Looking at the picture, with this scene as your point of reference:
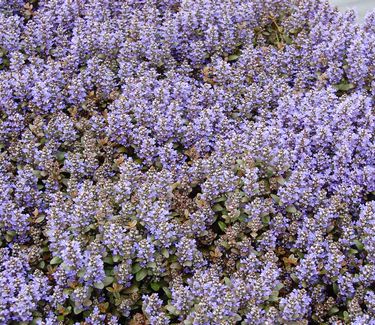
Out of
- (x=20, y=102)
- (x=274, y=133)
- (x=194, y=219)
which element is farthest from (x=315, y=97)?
(x=20, y=102)

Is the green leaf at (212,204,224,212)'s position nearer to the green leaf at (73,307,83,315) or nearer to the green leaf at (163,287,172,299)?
the green leaf at (163,287,172,299)

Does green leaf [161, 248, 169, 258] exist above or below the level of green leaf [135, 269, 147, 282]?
above

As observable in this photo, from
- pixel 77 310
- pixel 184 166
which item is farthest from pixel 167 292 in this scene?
pixel 184 166

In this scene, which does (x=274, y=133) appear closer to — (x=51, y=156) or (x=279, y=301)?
(x=279, y=301)

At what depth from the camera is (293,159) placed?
14.6ft

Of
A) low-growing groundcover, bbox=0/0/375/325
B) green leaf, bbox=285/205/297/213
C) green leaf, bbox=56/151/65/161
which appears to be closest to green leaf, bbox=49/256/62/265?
low-growing groundcover, bbox=0/0/375/325

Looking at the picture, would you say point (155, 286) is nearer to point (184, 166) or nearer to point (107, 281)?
point (107, 281)

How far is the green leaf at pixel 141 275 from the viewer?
381 centimetres

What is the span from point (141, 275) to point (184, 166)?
36.7 inches

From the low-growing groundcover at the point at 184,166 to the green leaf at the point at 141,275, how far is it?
14mm

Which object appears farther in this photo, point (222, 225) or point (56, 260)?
point (222, 225)

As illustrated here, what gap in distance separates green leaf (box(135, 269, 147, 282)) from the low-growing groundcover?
0.6 inches

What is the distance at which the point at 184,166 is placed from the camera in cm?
437

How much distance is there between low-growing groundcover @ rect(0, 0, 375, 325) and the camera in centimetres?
376
